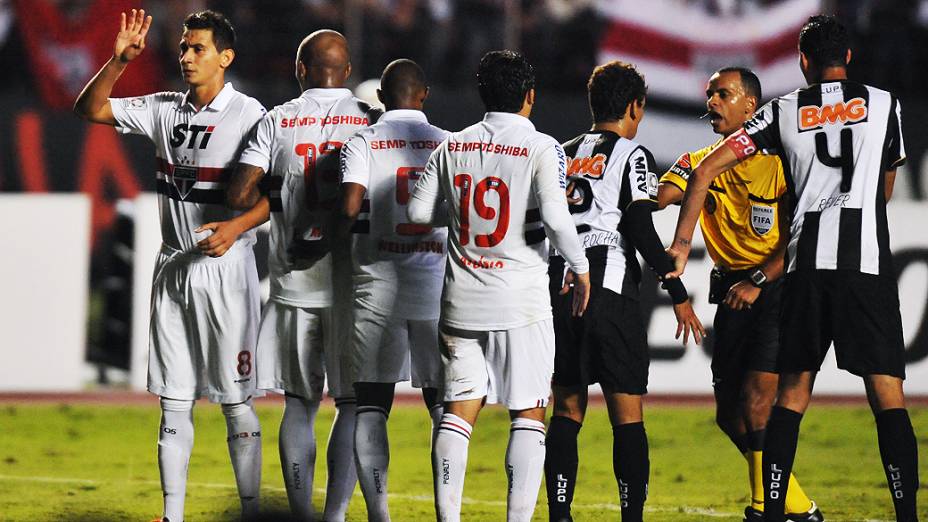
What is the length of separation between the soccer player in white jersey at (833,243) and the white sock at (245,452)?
2309 millimetres

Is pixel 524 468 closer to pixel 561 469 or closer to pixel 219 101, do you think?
pixel 561 469

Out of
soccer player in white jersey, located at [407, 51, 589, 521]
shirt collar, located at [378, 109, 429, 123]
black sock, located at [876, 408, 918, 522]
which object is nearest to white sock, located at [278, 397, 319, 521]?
soccer player in white jersey, located at [407, 51, 589, 521]

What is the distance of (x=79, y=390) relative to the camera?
35.0 ft

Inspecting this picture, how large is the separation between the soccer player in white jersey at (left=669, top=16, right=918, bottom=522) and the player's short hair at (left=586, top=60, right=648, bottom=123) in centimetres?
49

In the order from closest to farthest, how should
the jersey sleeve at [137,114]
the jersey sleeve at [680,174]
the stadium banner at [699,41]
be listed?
the jersey sleeve at [137,114], the jersey sleeve at [680,174], the stadium banner at [699,41]

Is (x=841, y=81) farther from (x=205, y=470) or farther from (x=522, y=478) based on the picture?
(x=205, y=470)

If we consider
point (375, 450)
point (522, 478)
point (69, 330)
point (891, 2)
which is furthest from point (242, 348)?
point (891, 2)

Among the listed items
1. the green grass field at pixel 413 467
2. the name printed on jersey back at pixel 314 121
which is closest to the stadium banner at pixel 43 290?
the green grass field at pixel 413 467

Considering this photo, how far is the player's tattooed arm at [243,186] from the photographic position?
18.7 ft

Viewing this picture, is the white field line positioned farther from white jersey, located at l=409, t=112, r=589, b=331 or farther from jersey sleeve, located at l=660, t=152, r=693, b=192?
white jersey, located at l=409, t=112, r=589, b=331

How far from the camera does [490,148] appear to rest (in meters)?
5.25

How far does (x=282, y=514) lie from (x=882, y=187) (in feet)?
10.7

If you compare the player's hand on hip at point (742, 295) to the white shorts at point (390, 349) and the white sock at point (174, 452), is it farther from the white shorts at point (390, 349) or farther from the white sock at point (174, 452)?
the white sock at point (174, 452)

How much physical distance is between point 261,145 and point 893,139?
2767mm
